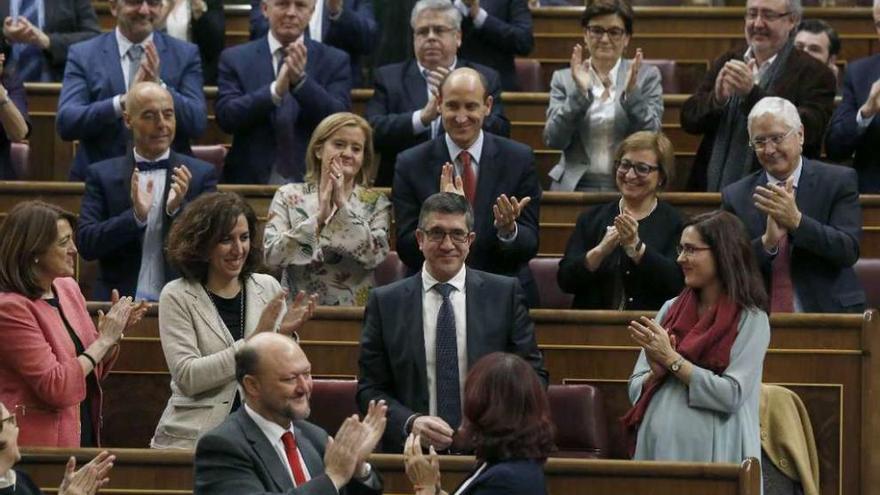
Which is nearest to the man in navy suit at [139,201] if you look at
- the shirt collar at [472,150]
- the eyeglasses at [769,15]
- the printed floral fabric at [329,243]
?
the printed floral fabric at [329,243]

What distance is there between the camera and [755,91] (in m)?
5.08

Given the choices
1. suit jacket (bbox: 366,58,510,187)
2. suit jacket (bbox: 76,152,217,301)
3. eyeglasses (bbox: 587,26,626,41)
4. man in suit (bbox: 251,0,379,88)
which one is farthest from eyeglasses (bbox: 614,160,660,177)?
man in suit (bbox: 251,0,379,88)

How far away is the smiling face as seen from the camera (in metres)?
3.95

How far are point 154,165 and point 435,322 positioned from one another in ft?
3.76

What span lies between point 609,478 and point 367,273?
119 cm

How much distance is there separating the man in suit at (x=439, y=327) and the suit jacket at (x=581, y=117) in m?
1.26

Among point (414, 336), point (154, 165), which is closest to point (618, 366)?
point (414, 336)

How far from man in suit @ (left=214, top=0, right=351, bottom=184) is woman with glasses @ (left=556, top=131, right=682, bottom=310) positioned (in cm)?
102

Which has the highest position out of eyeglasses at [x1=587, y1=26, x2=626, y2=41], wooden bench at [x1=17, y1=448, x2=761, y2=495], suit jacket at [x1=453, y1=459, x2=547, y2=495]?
eyeglasses at [x1=587, y1=26, x2=626, y2=41]

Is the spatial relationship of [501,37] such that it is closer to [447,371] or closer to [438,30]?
[438,30]

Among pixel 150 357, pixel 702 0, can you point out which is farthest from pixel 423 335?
pixel 702 0

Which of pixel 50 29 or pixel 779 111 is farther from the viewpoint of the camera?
pixel 50 29

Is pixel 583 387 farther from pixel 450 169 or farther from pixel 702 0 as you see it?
pixel 702 0

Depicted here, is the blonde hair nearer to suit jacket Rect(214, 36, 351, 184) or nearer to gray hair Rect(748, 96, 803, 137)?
suit jacket Rect(214, 36, 351, 184)
